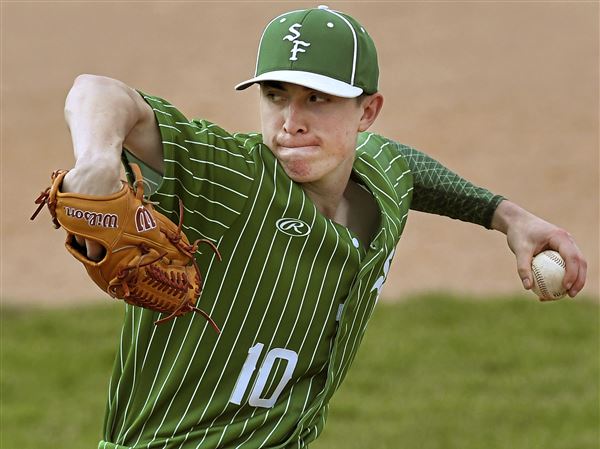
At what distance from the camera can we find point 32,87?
1559 centimetres

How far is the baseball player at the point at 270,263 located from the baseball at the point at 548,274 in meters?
0.55

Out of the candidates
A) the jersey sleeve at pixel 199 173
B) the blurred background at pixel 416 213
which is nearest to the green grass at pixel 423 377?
the blurred background at pixel 416 213

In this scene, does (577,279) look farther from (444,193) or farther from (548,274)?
(444,193)

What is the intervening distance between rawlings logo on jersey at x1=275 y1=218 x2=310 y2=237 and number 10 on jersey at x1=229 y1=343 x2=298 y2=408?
33cm

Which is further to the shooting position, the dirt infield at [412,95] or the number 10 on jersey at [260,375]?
the dirt infield at [412,95]

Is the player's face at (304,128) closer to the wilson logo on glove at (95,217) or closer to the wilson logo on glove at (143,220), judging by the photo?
the wilson logo on glove at (143,220)

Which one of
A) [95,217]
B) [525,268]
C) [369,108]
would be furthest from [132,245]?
[525,268]

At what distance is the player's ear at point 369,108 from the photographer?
3.65 metres

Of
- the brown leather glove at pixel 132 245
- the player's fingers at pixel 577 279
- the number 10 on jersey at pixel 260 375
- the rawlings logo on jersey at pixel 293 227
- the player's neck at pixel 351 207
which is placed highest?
the player's fingers at pixel 577 279

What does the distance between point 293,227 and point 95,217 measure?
2.93 ft

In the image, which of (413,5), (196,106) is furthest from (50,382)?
(413,5)

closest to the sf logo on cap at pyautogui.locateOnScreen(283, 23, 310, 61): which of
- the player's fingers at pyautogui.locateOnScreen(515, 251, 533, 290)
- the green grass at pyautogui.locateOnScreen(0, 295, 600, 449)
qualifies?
the player's fingers at pyautogui.locateOnScreen(515, 251, 533, 290)

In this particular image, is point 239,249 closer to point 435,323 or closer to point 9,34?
point 435,323

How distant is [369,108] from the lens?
3691 mm
